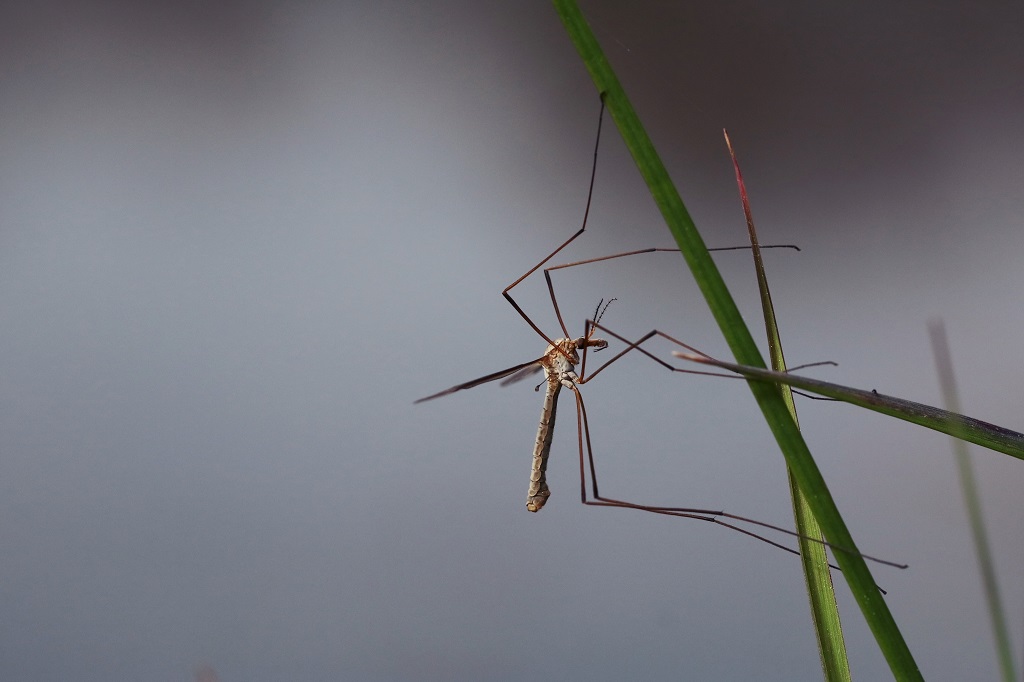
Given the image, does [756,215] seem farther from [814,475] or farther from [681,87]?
[814,475]

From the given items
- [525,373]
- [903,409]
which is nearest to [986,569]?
[903,409]

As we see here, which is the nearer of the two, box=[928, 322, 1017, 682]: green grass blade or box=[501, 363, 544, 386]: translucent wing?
box=[928, 322, 1017, 682]: green grass blade

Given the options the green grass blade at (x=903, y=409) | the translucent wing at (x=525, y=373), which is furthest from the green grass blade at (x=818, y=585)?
the translucent wing at (x=525, y=373)

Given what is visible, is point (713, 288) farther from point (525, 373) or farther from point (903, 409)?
point (525, 373)

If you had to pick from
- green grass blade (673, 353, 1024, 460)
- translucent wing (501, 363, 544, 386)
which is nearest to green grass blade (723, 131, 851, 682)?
green grass blade (673, 353, 1024, 460)

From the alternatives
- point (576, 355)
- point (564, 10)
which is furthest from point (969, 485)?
point (576, 355)

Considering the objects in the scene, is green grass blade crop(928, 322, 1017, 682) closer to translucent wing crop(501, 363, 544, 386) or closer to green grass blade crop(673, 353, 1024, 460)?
green grass blade crop(673, 353, 1024, 460)

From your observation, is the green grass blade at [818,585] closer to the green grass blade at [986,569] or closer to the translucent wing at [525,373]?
the green grass blade at [986,569]
